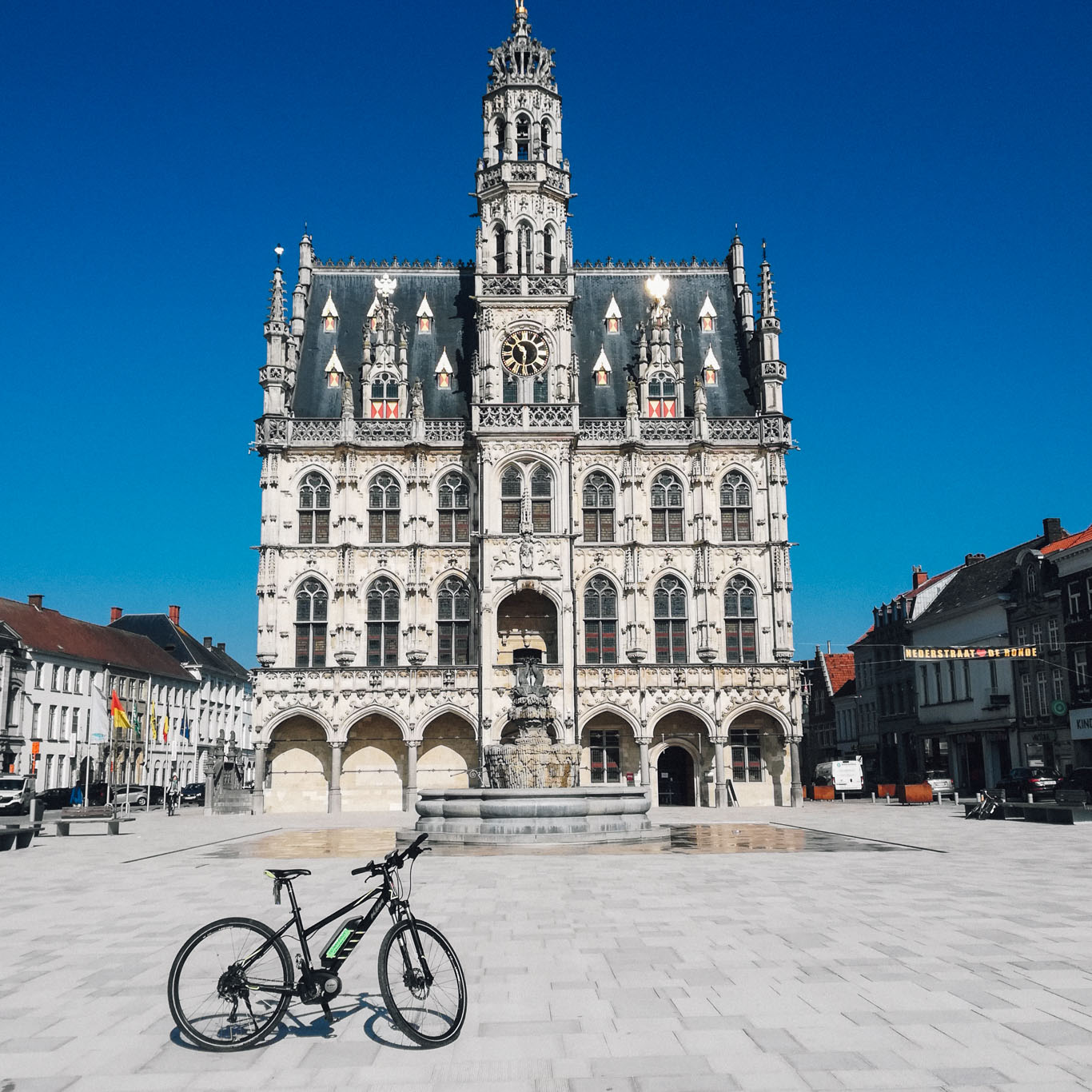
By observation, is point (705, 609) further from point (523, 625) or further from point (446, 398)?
point (446, 398)

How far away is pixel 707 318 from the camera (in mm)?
56125

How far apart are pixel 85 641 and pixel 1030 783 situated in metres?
57.4

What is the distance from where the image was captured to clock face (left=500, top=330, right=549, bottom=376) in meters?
51.6

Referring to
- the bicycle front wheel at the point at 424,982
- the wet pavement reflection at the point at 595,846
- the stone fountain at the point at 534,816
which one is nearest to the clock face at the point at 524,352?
the wet pavement reflection at the point at 595,846

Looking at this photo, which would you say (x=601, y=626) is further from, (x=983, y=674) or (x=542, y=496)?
(x=983, y=674)

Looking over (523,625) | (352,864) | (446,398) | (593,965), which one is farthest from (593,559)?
(593,965)

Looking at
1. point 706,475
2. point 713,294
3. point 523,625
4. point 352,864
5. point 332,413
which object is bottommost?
point 352,864

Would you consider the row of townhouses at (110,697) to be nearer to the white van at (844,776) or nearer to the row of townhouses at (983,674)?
the white van at (844,776)

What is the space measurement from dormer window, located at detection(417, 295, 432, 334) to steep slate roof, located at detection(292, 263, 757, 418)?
0.66 ft

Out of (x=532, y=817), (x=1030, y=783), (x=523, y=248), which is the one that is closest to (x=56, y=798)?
(x=523, y=248)

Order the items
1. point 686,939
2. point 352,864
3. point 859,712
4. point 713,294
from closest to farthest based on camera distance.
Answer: point 686,939, point 352,864, point 713,294, point 859,712

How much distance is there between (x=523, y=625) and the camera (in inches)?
1962

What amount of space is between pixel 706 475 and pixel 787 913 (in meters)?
38.8

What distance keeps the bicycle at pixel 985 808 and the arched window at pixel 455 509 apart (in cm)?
2504
